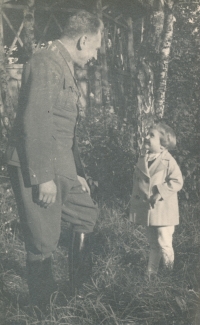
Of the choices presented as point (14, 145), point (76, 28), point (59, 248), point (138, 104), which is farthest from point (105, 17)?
point (59, 248)

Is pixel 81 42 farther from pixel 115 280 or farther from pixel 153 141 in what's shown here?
pixel 115 280

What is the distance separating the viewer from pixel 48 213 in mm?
2301

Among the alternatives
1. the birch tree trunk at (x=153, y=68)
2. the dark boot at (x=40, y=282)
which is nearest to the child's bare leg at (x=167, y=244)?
the birch tree trunk at (x=153, y=68)

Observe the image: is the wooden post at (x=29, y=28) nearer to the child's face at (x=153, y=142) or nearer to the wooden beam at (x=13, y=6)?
the wooden beam at (x=13, y=6)

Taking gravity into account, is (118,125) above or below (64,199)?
above

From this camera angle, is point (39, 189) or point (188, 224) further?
point (188, 224)

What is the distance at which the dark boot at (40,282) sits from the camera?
2.37 meters

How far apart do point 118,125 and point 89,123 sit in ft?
0.72

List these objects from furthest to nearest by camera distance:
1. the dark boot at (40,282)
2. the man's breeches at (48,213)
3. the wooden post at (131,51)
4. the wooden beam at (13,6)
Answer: the wooden post at (131,51) < the wooden beam at (13,6) < the dark boot at (40,282) < the man's breeches at (48,213)

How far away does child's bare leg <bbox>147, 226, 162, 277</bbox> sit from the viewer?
262cm

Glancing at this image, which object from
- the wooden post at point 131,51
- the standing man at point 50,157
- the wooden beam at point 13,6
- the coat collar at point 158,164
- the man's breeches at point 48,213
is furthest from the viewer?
the wooden post at point 131,51

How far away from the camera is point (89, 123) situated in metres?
2.88

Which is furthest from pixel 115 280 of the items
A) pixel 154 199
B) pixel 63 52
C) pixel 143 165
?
pixel 63 52

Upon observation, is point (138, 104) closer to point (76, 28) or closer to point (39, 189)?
point (76, 28)
